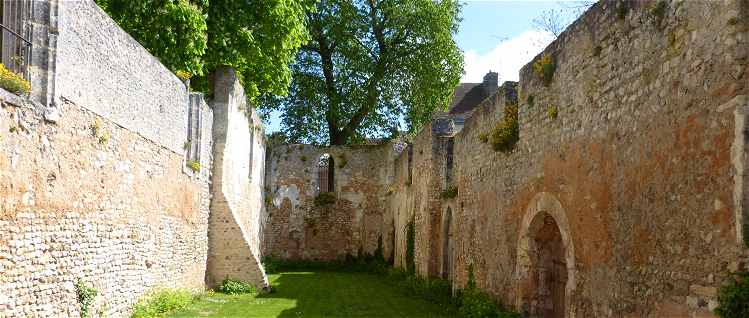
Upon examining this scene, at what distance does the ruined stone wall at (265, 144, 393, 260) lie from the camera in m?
30.0

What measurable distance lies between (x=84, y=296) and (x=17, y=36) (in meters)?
3.47

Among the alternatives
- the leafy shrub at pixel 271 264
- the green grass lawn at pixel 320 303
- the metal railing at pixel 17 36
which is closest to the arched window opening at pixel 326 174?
the leafy shrub at pixel 271 264

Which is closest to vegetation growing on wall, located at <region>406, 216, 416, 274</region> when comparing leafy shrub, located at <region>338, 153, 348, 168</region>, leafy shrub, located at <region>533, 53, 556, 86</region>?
leafy shrub, located at <region>338, 153, 348, 168</region>

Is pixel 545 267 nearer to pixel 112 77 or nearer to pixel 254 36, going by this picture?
pixel 112 77

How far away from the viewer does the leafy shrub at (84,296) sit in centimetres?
909

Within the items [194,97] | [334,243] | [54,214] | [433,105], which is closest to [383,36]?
[433,105]

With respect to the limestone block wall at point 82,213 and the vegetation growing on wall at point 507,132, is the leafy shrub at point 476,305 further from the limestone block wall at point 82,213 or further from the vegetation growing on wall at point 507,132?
the limestone block wall at point 82,213

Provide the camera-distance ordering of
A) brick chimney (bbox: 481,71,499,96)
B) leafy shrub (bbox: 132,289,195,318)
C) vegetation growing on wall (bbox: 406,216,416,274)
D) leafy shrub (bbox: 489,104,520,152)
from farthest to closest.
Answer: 1. brick chimney (bbox: 481,71,499,96)
2. vegetation growing on wall (bbox: 406,216,416,274)
3. leafy shrub (bbox: 489,104,520,152)
4. leafy shrub (bbox: 132,289,195,318)

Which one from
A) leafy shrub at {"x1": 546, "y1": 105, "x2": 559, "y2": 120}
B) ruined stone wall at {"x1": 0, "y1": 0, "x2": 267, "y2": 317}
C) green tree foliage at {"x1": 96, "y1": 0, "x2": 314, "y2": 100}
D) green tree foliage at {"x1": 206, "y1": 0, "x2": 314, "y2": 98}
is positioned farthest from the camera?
green tree foliage at {"x1": 206, "y1": 0, "x2": 314, "y2": 98}

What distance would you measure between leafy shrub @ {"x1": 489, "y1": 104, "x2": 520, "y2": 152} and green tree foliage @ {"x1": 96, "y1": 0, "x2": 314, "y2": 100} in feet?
26.3

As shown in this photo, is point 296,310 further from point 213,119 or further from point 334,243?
point 334,243

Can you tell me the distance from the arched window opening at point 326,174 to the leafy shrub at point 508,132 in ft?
59.9

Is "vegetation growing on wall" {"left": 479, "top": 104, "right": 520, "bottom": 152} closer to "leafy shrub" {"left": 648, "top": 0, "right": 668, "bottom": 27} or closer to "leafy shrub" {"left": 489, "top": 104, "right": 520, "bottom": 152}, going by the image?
"leafy shrub" {"left": 489, "top": 104, "right": 520, "bottom": 152}

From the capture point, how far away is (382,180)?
3006 centimetres
